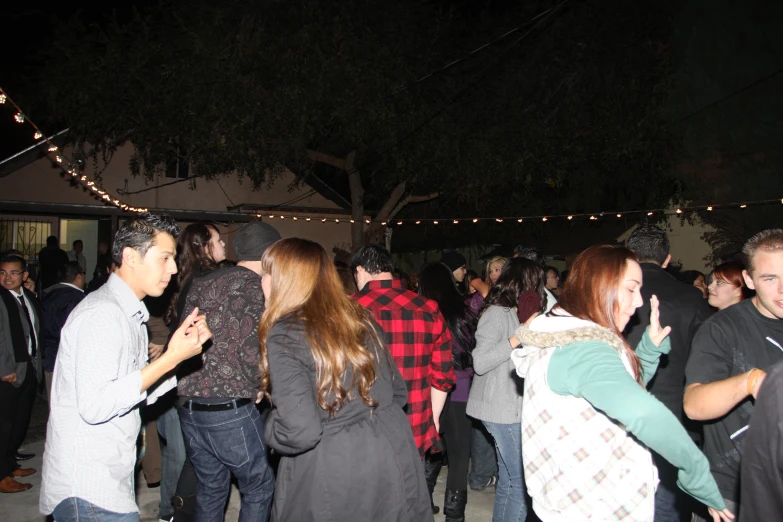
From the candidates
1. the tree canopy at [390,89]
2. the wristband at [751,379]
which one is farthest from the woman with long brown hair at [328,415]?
the tree canopy at [390,89]

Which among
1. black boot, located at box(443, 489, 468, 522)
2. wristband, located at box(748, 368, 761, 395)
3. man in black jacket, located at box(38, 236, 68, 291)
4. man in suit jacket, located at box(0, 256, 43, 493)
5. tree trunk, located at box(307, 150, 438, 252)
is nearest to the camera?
wristband, located at box(748, 368, 761, 395)

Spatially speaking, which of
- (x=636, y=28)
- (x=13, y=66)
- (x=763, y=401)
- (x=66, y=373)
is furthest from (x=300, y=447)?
Answer: (x=13, y=66)

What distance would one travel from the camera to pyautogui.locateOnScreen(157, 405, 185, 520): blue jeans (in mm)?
4203

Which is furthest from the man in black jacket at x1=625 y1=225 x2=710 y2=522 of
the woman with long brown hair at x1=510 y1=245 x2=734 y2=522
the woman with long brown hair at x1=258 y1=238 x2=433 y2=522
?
the woman with long brown hair at x1=258 y1=238 x2=433 y2=522

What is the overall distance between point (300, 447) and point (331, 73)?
12.6m

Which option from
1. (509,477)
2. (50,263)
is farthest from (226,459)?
(50,263)

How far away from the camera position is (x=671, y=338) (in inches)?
136

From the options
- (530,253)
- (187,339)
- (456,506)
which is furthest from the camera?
(530,253)

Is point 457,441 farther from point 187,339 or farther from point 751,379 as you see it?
point 187,339

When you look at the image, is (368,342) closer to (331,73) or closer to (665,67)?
(331,73)

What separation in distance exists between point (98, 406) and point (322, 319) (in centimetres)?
90

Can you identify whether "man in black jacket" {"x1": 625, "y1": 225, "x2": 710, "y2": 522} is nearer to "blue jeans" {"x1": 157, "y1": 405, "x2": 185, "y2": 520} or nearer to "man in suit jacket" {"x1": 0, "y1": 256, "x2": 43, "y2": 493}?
"blue jeans" {"x1": 157, "y1": 405, "x2": 185, "y2": 520}

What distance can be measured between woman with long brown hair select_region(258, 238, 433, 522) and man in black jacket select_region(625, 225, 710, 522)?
1.81 metres

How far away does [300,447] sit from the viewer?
216 centimetres
